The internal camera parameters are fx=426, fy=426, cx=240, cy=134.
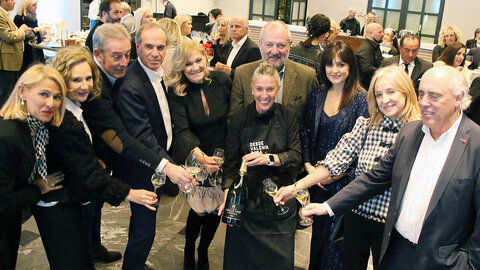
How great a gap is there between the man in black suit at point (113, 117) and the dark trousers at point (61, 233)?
0.42 metres

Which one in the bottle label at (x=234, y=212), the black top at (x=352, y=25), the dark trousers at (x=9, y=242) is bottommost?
the dark trousers at (x=9, y=242)

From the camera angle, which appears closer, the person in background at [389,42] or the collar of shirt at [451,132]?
the collar of shirt at [451,132]

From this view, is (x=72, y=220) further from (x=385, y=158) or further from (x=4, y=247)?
(x=385, y=158)

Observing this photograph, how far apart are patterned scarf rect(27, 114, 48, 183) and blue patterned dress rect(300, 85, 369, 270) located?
1.56 m

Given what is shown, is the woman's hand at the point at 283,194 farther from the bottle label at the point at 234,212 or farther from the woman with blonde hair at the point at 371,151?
the bottle label at the point at 234,212

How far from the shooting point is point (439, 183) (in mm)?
1788

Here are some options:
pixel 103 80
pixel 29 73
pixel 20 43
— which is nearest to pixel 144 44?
pixel 103 80

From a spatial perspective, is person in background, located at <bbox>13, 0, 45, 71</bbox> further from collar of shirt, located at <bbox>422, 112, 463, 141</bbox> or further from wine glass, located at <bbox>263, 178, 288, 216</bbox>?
collar of shirt, located at <bbox>422, 112, 463, 141</bbox>

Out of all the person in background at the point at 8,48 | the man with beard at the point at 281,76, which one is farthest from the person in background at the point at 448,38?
the person in background at the point at 8,48

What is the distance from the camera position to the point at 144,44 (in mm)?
2645

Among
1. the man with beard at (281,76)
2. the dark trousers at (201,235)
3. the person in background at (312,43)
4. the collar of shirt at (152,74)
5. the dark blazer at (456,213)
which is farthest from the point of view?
the person in background at (312,43)

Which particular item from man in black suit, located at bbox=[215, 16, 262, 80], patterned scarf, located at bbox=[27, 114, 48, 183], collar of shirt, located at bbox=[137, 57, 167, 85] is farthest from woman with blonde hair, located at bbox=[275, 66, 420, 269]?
man in black suit, located at bbox=[215, 16, 262, 80]

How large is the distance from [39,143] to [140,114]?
61 centimetres

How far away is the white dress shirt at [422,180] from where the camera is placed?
6.04 feet
